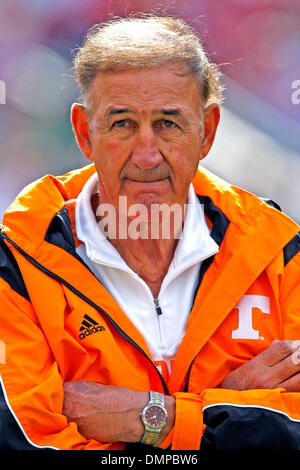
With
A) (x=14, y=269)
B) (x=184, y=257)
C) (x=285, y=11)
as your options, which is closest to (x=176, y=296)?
(x=184, y=257)

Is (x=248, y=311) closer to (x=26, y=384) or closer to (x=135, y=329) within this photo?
(x=135, y=329)

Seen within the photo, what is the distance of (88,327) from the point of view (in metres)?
2.08

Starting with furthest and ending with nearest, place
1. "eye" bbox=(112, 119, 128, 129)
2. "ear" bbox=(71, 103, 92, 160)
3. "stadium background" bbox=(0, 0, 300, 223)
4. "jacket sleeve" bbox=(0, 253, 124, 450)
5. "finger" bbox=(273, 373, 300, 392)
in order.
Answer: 1. "stadium background" bbox=(0, 0, 300, 223)
2. "ear" bbox=(71, 103, 92, 160)
3. "eye" bbox=(112, 119, 128, 129)
4. "finger" bbox=(273, 373, 300, 392)
5. "jacket sleeve" bbox=(0, 253, 124, 450)

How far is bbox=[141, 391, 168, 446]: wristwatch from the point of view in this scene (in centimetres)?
193

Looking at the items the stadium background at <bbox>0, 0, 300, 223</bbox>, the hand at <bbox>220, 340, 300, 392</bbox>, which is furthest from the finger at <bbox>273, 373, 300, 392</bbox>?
the stadium background at <bbox>0, 0, 300, 223</bbox>

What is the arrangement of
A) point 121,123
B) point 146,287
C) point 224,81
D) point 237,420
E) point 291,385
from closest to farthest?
point 237,420
point 291,385
point 121,123
point 146,287
point 224,81

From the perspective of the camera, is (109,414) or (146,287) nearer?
(109,414)

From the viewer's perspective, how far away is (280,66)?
186 inches

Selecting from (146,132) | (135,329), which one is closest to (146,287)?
(135,329)

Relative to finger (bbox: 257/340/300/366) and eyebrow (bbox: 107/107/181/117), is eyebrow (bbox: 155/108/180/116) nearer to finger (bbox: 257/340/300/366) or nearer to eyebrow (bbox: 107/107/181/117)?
eyebrow (bbox: 107/107/181/117)

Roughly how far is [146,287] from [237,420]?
570 mm

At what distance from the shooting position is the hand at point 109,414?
76.3 inches

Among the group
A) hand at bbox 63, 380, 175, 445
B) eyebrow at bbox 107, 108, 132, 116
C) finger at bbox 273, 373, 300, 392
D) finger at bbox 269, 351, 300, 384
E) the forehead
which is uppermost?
the forehead

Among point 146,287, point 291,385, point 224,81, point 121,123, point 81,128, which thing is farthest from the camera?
point 224,81
